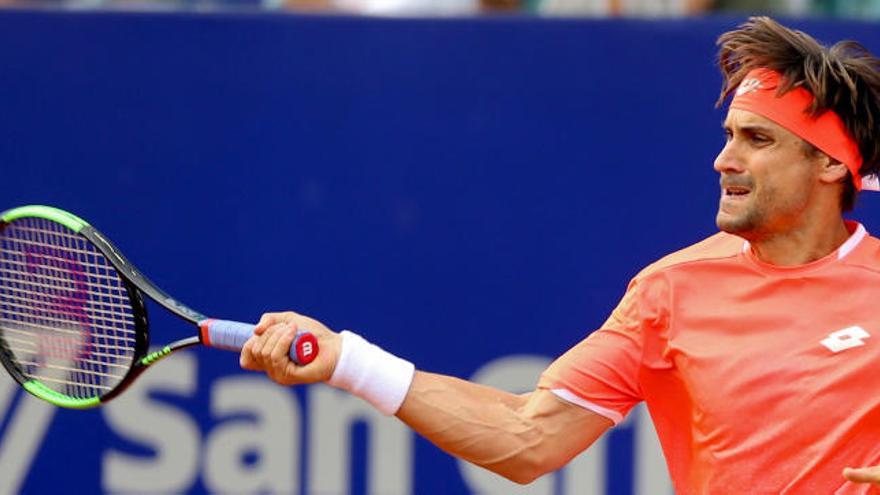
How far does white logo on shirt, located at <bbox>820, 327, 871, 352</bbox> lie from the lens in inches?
125

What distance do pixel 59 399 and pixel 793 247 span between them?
163cm

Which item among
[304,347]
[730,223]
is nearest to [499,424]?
[304,347]

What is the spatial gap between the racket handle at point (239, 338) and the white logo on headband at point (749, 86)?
1.10 meters

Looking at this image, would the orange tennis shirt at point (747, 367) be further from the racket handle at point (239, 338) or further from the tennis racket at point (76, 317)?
the tennis racket at point (76, 317)

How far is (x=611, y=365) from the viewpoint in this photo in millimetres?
3287

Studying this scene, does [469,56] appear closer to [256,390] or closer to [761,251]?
[256,390]

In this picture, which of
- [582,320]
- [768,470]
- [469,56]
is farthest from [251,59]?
[768,470]

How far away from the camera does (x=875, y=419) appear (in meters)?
3.13

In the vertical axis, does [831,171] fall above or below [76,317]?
above

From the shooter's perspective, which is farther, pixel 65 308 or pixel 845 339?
pixel 65 308

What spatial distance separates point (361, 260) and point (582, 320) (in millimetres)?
710

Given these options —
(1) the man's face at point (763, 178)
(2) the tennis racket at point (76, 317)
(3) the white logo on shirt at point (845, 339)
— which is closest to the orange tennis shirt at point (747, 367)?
(3) the white logo on shirt at point (845, 339)

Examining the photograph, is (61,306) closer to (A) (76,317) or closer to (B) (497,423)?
(A) (76,317)

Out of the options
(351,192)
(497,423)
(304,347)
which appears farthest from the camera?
(351,192)
